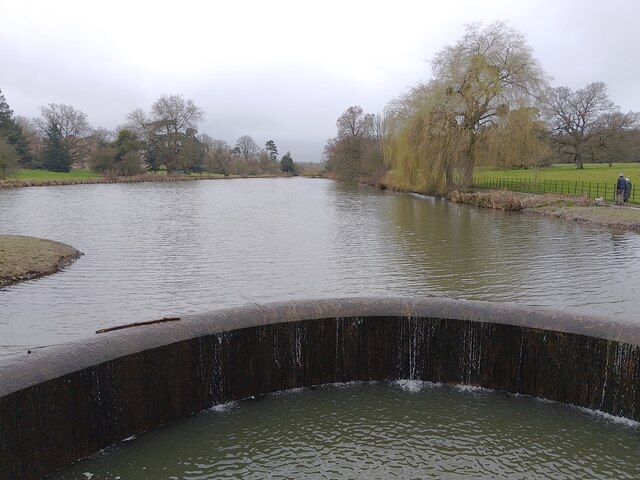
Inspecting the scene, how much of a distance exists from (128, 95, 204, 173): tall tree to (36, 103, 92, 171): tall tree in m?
11.2

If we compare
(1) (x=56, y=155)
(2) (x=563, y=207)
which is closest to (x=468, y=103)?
(2) (x=563, y=207)

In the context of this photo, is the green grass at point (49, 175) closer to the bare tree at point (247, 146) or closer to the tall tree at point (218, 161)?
the tall tree at point (218, 161)

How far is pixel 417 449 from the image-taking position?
6.01 m

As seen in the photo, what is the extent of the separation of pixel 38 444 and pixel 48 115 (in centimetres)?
9937

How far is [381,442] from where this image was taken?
6.16 meters

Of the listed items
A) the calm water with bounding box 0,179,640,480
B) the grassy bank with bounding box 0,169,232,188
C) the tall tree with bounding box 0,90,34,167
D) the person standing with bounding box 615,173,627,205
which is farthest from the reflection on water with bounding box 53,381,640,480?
the tall tree with bounding box 0,90,34,167

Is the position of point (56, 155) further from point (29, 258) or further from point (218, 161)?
point (29, 258)

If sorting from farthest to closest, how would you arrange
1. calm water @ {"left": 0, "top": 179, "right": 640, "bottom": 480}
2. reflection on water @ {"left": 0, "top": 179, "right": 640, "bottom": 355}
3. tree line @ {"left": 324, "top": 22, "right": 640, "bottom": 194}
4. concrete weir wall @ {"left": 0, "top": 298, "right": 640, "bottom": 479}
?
tree line @ {"left": 324, "top": 22, "right": 640, "bottom": 194}
reflection on water @ {"left": 0, "top": 179, "right": 640, "bottom": 355}
calm water @ {"left": 0, "top": 179, "right": 640, "bottom": 480}
concrete weir wall @ {"left": 0, "top": 298, "right": 640, "bottom": 479}

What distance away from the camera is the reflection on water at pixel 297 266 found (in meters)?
10.8

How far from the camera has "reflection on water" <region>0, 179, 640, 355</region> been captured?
1084cm

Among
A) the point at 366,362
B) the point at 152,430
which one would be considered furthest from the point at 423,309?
the point at 152,430

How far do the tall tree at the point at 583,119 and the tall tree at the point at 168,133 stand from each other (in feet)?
190

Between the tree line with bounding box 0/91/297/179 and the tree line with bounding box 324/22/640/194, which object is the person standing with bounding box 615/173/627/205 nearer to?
the tree line with bounding box 324/22/640/194

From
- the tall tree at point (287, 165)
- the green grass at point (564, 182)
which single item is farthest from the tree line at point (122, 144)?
the green grass at point (564, 182)
